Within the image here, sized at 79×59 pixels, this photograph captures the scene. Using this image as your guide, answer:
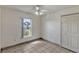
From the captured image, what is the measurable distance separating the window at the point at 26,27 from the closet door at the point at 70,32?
7.26 ft

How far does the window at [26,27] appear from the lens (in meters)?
4.53

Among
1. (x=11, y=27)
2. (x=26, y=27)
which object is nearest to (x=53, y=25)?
(x=26, y=27)

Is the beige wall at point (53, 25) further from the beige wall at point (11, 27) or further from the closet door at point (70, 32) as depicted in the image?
the beige wall at point (11, 27)

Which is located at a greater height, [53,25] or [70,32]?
[53,25]

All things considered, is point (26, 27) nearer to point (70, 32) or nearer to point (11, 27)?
point (11, 27)

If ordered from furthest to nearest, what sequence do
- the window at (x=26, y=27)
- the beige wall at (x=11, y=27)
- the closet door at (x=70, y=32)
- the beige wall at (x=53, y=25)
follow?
the window at (x=26, y=27), the beige wall at (x=53, y=25), the beige wall at (x=11, y=27), the closet door at (x=70, y=32)

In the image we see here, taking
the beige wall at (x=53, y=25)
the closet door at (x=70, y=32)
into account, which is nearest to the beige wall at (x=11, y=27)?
the beige wall at (x=53, y=25)

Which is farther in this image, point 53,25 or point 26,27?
point 26,27

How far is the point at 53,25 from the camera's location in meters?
4.45

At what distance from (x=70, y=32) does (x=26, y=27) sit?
2.61m

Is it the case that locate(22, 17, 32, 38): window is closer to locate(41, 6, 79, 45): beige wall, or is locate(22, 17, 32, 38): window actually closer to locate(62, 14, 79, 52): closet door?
locate(41, 6, 79, 45): beige wall

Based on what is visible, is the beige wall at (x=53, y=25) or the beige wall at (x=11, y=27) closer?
the beige wall at (x=11, y=27)

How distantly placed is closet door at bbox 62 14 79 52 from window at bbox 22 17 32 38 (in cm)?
221
